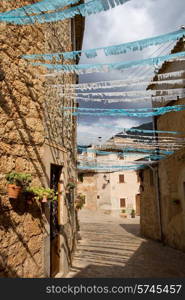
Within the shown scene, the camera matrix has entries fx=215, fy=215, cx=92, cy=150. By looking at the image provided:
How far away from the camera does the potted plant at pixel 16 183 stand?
113 inches

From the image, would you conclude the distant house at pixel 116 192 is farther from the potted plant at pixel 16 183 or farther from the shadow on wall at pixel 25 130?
the potted plant at pixel 16 183

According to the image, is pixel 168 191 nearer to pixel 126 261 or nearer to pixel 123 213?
pixel 126 261

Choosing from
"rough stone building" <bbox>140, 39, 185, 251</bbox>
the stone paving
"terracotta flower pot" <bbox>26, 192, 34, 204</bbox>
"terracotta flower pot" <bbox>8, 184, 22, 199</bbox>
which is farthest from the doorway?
"rough stone building" <bbox>140, 39, 185, 251</bbox>

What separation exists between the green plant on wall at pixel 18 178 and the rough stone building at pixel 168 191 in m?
6.09

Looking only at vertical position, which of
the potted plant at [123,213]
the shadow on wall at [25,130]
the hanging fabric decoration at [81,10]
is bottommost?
the potted plant at [123,213]

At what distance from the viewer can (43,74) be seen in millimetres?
4109

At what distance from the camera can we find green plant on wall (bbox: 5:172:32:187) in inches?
117

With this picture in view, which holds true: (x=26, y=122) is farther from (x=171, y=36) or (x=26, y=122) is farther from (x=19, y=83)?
(x=171, y=36)

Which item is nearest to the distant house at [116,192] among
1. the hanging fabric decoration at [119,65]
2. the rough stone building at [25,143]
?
the rough stone building at [25,143]

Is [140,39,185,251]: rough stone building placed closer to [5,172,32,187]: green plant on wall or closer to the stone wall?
[5,172,32,187]: green plant on wall

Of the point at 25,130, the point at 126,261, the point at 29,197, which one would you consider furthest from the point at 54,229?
the point at 126,261

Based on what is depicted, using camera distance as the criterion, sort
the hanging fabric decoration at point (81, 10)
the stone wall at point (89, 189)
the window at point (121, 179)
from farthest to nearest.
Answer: the stone wall at point (89, 189)
the window at point (121, 179)
the hanging fabric decoration at point (81, 10)

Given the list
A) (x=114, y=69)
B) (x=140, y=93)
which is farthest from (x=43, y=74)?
(x=140, y=93)

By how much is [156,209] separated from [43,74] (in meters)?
8.23
